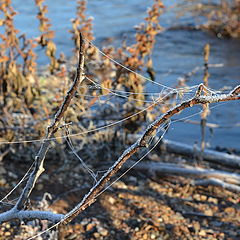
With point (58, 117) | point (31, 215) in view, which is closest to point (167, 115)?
point (58, 117)

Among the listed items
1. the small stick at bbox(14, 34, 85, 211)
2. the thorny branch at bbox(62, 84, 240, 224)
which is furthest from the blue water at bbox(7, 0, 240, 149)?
the thorny branch at bbox(62, 84, 240, 224)

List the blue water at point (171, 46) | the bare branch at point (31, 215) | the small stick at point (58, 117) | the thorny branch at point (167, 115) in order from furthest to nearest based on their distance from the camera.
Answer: the blue water at point (171, 46), the bare branch at point (31, 215), the small stick at point (58, 117), the thorny branch at point (167, 115)

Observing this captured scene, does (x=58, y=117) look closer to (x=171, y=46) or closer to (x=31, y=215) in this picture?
(x=31, y=215)

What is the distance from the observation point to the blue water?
4.54 metres

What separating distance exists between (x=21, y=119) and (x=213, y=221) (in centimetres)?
142

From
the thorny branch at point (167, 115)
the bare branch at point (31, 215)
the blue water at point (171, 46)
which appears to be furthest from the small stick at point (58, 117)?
the blue water at point (171, 46)

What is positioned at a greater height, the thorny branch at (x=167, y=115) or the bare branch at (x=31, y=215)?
the thorny branch at (x=167, y=115)

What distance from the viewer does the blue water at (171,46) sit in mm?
4535

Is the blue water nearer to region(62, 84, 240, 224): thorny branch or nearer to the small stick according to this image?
the small stick

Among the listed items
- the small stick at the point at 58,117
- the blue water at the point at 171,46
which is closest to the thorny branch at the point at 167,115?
the small stick at the point at 58,117

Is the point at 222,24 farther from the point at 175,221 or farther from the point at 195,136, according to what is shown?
the point at 175,221

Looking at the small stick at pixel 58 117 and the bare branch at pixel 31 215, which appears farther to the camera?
the bare branch at pixel 31 215

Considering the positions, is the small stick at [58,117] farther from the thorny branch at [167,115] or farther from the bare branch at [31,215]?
the thorny branch at [167,115]

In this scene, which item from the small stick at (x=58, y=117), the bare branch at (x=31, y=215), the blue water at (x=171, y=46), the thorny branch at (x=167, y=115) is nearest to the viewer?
the thorny branch at (x=167, y=115)
